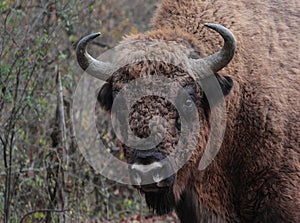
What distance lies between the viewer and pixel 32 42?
8.77 m

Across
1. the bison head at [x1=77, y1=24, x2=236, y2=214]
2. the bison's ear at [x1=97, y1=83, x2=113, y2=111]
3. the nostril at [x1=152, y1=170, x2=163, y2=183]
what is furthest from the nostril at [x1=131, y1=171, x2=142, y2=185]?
the bison's ear at [x1=97, y1=83, x2=113, y2=111]

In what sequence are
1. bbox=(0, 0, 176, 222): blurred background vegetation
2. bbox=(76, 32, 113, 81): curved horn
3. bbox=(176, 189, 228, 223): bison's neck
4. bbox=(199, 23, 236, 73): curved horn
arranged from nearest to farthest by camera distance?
bbox=(199, 23, 236, 73): curved horn → bbox=(76, 32, 113, 81): curved horn → bbox=(176, 189, 228, 223): bison's neck → bbox=(0, 0, 176, 222): blurred background vegetation

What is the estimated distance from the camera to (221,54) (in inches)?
239

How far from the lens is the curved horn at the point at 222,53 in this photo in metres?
5.95

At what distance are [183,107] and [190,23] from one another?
1038 mm

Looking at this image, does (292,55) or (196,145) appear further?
(292,55)

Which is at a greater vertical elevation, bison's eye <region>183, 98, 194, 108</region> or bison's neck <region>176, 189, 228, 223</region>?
bison's eye <region>183, 98, 194, 108</region>

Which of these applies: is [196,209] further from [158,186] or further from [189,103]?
[189,103]

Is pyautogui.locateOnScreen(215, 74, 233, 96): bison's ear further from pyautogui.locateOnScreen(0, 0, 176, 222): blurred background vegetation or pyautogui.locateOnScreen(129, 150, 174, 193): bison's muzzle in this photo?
pyautogui.locateOnScreen(0, 0, 176, 222): blurred background vegetation

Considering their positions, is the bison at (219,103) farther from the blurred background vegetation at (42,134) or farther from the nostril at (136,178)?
the blurred background vegetation at (42,134)

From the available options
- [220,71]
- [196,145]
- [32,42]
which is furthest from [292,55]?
[32,42]

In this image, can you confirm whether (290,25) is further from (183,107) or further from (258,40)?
(183,107)

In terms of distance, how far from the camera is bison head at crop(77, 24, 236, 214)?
573 centimetres

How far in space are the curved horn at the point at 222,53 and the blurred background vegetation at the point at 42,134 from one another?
8.59 feet
